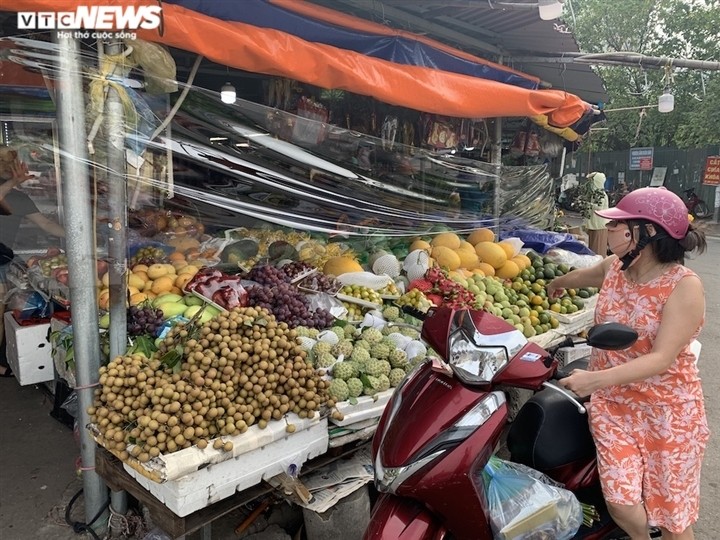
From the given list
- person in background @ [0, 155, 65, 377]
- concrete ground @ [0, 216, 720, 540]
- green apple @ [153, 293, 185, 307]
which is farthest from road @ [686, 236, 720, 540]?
person in background @ [0, 155, 65, 377]

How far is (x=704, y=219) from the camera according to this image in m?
17.0

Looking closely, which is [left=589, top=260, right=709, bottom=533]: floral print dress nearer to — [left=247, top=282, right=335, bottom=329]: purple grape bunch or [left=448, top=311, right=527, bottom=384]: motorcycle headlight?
[left=448, top=311, right=527, bottom=384]: motorcycle headlight

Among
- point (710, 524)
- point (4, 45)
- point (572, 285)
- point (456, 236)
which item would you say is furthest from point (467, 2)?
point (710, 524)

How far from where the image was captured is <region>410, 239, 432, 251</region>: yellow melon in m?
4.60

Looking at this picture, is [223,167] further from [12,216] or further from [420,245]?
[12,216]

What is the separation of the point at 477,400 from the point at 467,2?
3.20 m

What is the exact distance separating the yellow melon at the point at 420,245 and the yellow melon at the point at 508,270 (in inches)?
28.4

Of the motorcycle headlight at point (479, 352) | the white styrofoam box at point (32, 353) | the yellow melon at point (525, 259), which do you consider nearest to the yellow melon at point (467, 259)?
the yellow melon at point (525, 259)

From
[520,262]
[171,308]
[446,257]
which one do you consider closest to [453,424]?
[171,308]

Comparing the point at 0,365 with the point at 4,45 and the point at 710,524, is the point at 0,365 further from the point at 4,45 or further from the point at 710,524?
the point at 710,524

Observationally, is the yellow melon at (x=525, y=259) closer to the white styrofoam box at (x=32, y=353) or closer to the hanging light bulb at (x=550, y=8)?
the hanging light bulb at (x=550, y=8)

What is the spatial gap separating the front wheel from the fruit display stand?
17.9m

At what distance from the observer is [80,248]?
2.33 metres

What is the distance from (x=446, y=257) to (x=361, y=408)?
2.17 metres
